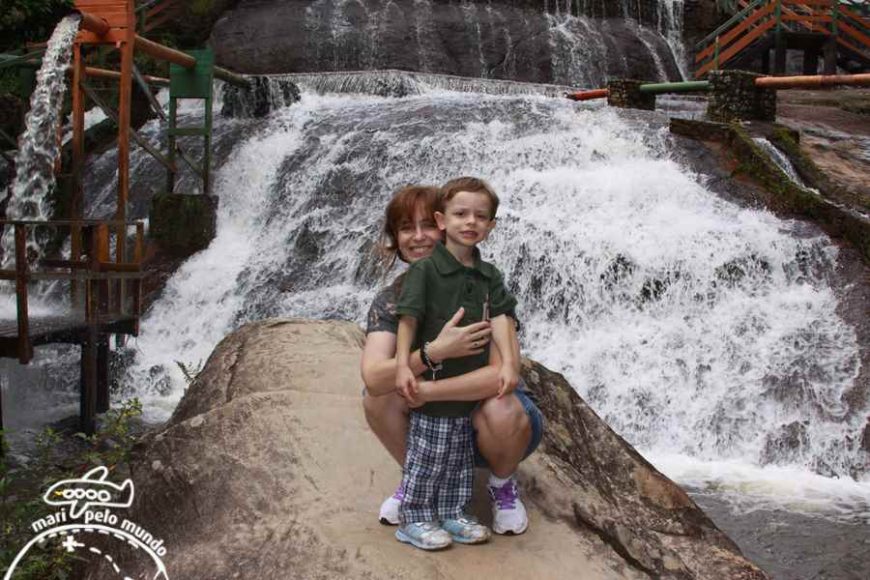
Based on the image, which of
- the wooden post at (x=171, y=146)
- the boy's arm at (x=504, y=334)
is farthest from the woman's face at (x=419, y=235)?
the wooden post at (x=171, y=146)

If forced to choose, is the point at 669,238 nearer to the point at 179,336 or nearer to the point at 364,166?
the point at 364,166

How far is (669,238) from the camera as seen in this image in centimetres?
952

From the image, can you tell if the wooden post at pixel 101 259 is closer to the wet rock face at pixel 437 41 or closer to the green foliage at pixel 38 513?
Answer: the green foliage at pixel 38 513

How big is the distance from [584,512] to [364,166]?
29.5ft

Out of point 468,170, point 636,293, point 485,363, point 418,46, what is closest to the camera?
point 485,363

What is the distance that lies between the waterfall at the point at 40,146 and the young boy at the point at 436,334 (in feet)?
28.5

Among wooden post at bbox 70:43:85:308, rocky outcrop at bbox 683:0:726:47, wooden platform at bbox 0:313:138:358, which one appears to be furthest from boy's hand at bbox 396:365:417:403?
rocky outcrop at bbox 683:0:726:47

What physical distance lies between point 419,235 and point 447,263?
0.26 m

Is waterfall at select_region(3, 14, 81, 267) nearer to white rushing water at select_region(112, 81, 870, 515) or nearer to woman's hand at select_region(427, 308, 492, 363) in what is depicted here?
white rushing water at select_region(112, 81, 870, 515)

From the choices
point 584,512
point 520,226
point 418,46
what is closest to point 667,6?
point 418,46

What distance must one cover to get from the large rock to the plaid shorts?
0.48ft

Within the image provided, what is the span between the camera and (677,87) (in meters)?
13.9

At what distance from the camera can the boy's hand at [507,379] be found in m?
3.19

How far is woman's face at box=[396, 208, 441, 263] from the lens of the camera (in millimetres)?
3465
